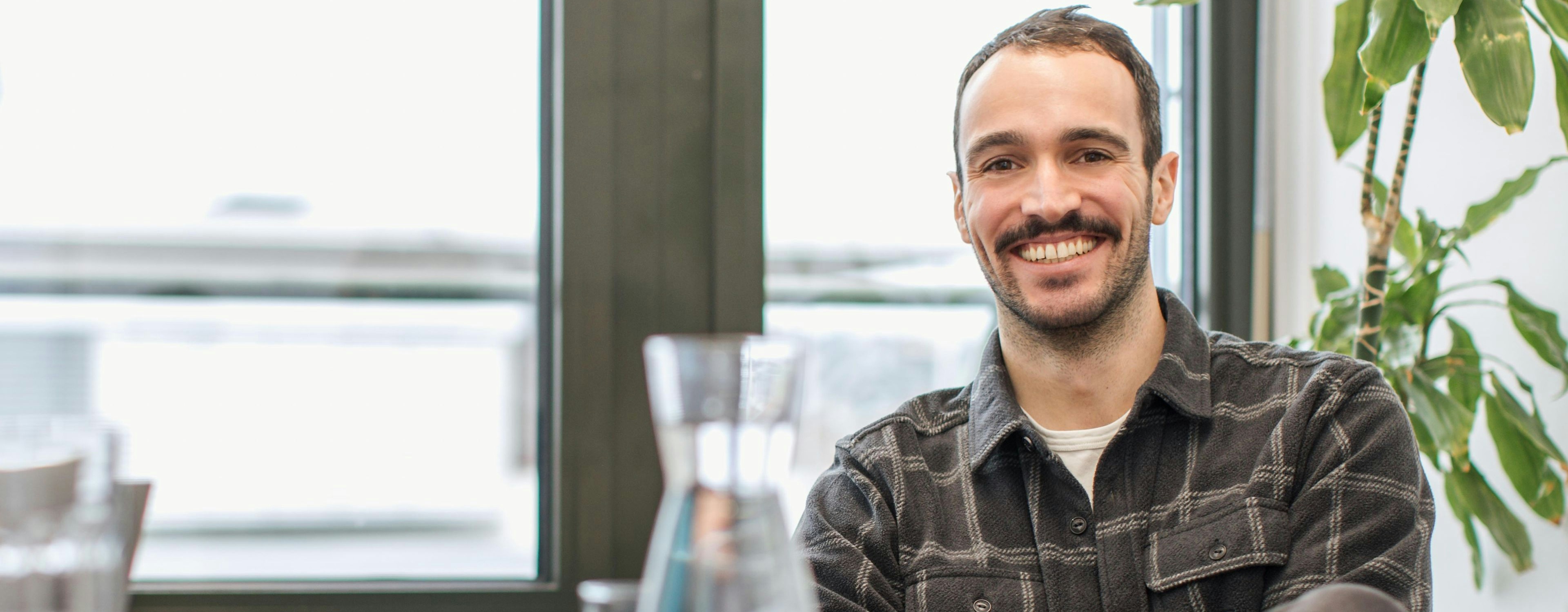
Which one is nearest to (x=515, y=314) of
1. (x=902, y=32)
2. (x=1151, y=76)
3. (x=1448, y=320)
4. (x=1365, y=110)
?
(x=902, y=32)

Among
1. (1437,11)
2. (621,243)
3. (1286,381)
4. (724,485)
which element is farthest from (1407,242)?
(724,485)

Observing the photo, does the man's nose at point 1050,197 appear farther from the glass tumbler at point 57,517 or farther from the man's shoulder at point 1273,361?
the glass tumbler at point 57,517

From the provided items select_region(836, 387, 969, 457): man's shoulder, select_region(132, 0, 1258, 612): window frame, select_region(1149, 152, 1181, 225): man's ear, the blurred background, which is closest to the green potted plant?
the blurred background

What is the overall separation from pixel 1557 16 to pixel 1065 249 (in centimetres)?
66

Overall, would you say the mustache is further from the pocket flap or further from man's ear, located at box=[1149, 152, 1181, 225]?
the pocket flap

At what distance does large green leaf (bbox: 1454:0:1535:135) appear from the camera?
1282 millimetres

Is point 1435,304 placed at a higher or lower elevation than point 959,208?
lower

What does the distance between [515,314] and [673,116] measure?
402mm

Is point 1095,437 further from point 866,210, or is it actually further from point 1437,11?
point 866,210

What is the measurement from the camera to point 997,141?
4.17 feet

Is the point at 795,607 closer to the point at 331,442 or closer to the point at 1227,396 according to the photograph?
the point at 1227,396

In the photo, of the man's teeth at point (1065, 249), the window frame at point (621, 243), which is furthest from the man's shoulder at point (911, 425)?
the window frame at point (621, 243)

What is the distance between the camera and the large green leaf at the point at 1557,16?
1320 millimetres

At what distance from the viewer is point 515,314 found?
1808 millimetres
